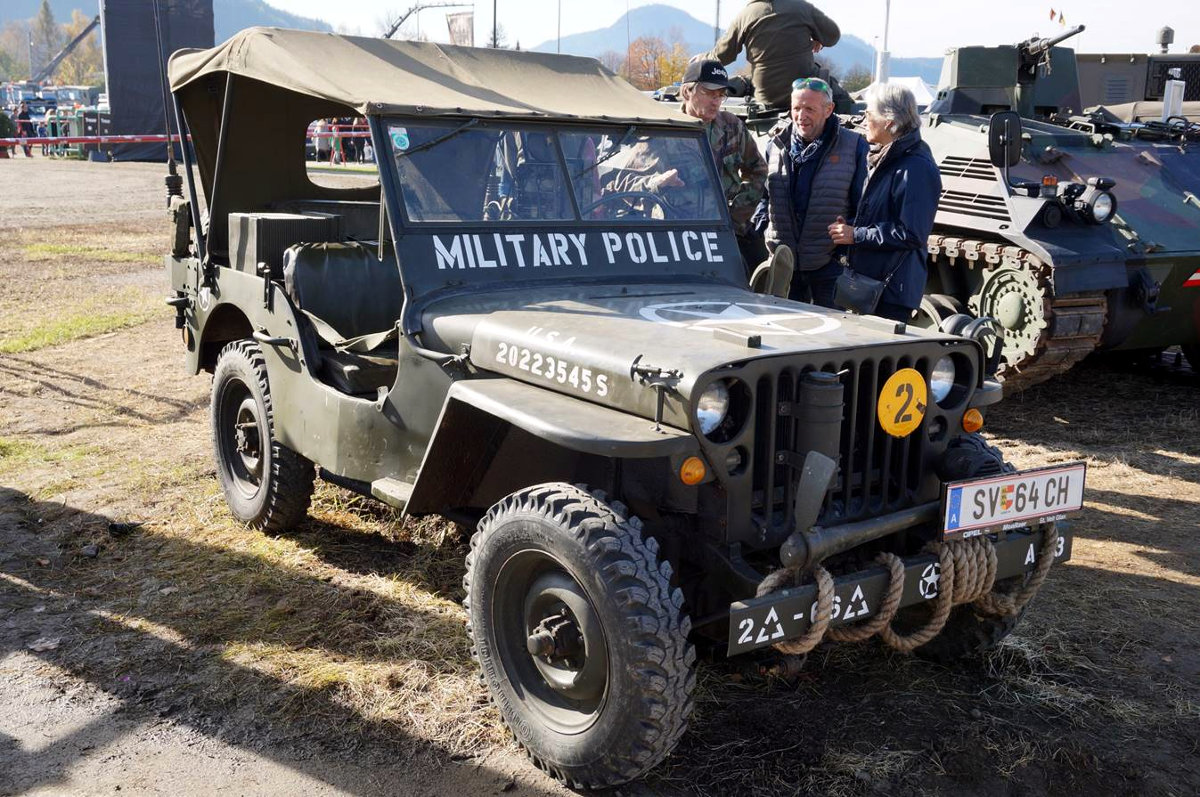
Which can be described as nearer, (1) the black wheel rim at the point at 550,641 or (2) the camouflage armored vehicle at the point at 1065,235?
(1) the black wheel rim at the point at 550,641

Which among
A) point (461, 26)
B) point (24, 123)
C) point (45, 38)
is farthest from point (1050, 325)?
point (45, 38)

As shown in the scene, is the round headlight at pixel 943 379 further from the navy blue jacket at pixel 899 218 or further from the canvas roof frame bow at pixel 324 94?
the canvas roof frame bow at pixel 324 94

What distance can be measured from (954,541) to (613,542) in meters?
1.12

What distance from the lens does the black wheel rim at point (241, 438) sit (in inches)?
213

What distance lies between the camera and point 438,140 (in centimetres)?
452

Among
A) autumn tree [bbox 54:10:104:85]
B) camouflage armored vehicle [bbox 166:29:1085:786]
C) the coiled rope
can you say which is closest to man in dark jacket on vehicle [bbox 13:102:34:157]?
camouflage armored vehicle [bbox 166:29:1085:786]

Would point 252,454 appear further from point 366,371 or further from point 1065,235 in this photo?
point 1065,235

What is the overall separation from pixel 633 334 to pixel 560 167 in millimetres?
1203

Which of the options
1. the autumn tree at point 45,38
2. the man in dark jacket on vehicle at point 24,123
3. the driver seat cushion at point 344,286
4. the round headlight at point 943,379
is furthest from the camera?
the autumn tree at point 45,38

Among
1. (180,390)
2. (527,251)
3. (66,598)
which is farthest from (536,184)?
(180,390)

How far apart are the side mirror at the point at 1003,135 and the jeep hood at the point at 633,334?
103 inches

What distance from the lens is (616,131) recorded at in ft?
15.9

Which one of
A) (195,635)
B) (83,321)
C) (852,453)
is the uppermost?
(852,453)

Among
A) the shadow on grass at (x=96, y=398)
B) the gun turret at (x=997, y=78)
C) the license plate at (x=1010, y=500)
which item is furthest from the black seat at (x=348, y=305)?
the gun turret at (x=997, y=78)
